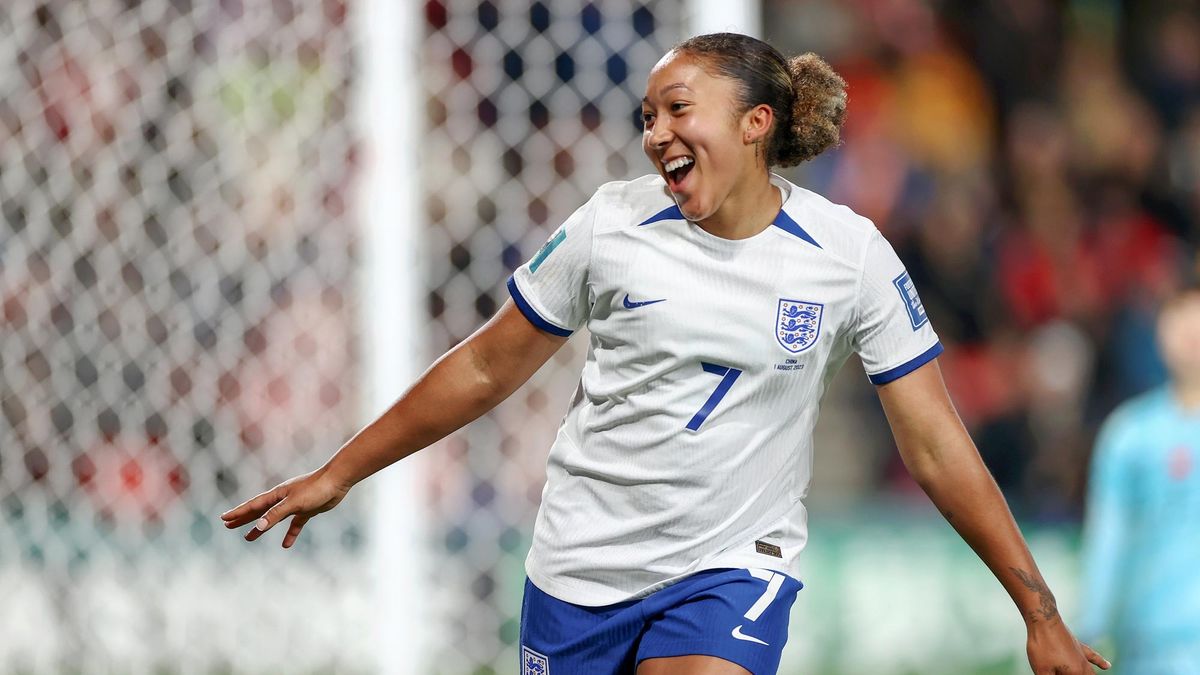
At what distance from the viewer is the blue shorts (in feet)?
7.85

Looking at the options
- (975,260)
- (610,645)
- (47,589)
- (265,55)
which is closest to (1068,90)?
(975,260)

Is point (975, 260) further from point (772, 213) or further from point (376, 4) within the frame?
point (772, 213)

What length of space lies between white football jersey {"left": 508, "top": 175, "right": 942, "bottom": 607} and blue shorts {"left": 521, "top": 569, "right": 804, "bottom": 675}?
0.02m

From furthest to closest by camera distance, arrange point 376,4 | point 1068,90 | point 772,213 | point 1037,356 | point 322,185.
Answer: point 1068,90 → point 1037,356 → point 322,185 → point 376,4 → point 772,213

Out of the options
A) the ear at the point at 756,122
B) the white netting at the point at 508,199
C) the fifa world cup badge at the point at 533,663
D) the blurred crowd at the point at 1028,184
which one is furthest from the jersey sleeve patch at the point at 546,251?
the blurred crowd at the point at 1028,184

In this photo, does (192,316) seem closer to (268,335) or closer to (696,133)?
(268,335)

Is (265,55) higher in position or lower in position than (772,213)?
higher

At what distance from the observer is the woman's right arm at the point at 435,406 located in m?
2.55

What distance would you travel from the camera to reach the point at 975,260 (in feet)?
21.5

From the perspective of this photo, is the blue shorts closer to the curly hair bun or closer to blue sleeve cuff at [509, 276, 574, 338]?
blue sleeve cuff at [509, 276, 574, 338]

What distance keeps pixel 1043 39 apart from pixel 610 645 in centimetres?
559

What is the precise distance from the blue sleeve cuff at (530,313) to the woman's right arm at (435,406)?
0.05 ft

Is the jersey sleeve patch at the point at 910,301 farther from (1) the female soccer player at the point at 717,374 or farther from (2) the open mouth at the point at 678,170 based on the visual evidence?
(2) the open mouth at the point at 678,170

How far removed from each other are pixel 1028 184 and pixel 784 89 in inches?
187
